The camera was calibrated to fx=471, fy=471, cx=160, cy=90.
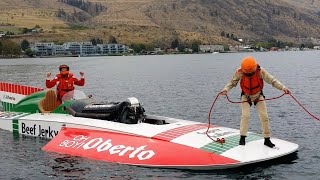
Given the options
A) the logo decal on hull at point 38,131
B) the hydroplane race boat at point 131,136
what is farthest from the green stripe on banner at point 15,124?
the logo decal on hull at point 38,131

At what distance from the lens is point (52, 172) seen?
54.2 feet

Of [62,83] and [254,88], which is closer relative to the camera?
[254,88]

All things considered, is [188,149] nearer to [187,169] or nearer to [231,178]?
[187,169]

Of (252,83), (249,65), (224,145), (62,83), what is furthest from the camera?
(62,83)

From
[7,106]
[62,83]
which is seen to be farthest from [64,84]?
[7,106]

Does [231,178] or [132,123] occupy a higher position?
[132,123]

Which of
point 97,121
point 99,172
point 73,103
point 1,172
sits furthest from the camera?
point 73,103

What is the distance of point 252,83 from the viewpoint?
15.6 metres

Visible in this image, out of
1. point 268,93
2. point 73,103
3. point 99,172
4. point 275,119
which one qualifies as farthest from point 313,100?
point 99,172

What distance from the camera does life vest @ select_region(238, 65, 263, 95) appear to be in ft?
51.2

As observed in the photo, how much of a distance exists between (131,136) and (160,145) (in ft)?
4.78

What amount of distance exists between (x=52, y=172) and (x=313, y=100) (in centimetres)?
3112

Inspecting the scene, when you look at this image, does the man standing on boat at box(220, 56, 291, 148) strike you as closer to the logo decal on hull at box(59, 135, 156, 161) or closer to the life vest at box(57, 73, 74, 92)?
the logo decal on hull at box(59, 135, 156, 161)

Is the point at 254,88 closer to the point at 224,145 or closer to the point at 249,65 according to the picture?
the point at 249,65
